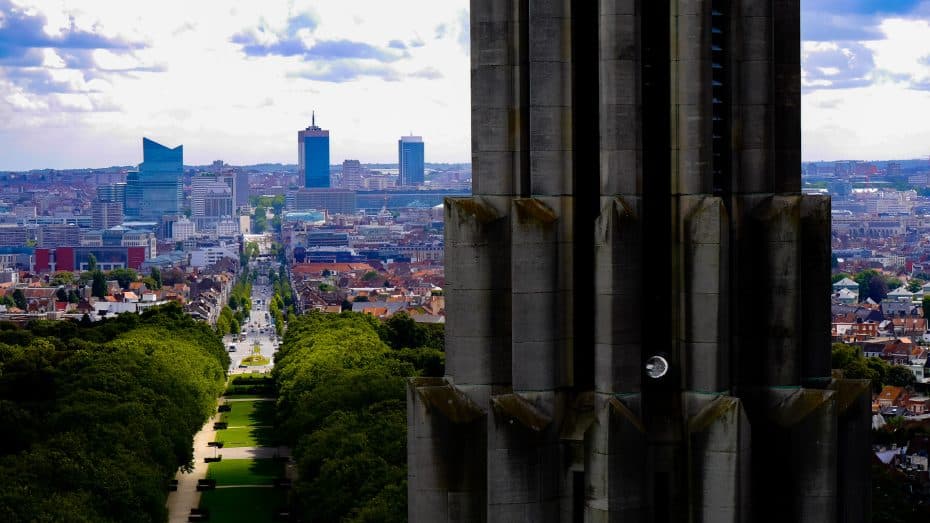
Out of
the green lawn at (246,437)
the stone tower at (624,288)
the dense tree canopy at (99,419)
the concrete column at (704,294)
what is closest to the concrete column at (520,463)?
the stone tower at (624,288)

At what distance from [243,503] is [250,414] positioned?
4826 cm

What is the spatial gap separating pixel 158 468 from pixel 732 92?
65.7m

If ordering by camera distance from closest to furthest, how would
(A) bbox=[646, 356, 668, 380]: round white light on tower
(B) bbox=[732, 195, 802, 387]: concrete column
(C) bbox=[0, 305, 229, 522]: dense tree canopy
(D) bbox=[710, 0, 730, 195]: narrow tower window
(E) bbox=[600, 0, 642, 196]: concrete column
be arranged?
(E) bbox=[600, 0, 642, 196]: concrete column → (A) bbox=[646, 356, 668, 380]: round white light on tower → (D) bbox=[710, 0, 730, 195]: narrow tower window → (B) bbox=[732, 195, 802, 387]: concrete column → (C) bbox=[0, 305, 229, 522]: dense tree canopy

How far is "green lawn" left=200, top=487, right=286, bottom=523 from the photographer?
280 ft

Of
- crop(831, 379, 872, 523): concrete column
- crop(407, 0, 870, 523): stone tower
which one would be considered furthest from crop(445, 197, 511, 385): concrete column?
crop(831, 379, 872, 523): concrete column

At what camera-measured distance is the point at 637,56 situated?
62.6 ft

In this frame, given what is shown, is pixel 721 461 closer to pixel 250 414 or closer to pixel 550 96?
pixel 550 96

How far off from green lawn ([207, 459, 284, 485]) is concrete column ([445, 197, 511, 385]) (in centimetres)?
7966

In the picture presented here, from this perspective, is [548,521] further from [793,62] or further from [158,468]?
[158,468]

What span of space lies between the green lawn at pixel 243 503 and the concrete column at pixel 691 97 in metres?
67.2

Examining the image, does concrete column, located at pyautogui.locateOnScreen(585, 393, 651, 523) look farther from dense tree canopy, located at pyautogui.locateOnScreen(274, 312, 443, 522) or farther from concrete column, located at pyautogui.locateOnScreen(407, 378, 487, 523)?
dense tree canopy, located at pyautogui.locateOnScreen(274, 312, 443, 522)

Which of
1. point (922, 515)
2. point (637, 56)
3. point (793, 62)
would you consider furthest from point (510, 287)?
point (922, 515)

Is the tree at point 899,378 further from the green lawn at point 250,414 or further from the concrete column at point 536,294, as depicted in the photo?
the concrete column at point 536,294

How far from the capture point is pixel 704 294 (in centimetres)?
1927
